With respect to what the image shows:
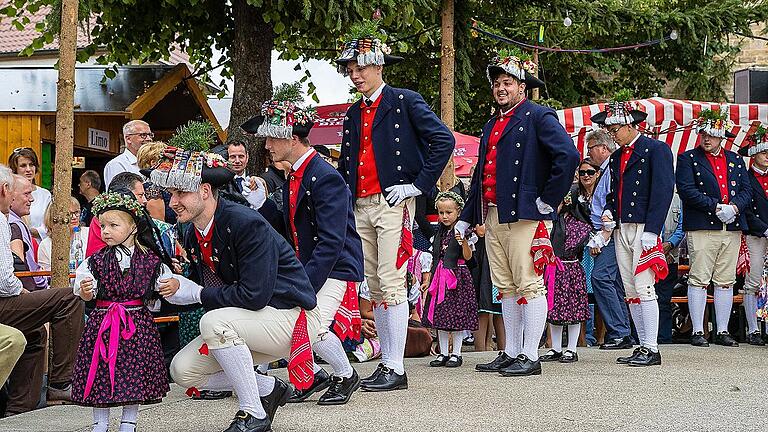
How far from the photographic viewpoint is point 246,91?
35.5 ft

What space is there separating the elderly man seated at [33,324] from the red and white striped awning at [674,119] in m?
8.04

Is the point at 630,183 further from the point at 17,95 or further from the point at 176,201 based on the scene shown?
the point at 17,95

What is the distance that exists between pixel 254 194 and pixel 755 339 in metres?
5.81

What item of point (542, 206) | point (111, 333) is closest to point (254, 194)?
point (111, 333)

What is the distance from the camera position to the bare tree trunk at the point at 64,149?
21.9ft

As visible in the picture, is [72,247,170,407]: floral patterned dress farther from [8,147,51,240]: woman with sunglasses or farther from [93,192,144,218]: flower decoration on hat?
[8,147,51,240]: woman with sunglasses

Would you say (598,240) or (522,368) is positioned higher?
(598,240)

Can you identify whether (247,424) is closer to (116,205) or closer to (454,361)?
(116,205)

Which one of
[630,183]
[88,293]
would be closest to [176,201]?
[88,293]

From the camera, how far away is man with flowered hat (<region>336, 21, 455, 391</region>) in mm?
6570

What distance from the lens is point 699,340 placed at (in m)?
9.88

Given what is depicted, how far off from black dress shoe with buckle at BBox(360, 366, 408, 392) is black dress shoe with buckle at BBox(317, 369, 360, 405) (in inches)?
15.2

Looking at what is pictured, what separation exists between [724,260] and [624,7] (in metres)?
5.25

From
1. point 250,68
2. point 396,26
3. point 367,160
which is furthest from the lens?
point 396,26
